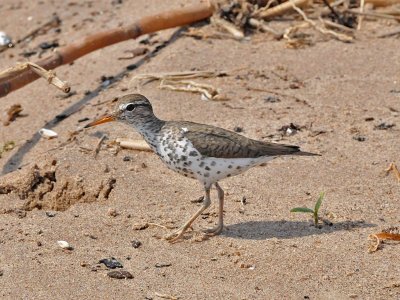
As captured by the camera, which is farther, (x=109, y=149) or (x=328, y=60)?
(x=328, y=60)

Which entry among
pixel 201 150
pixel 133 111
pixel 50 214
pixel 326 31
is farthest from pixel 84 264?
pixel 326 31

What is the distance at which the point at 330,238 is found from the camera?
5883mm

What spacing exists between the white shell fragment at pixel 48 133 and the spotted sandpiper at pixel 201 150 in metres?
1.74

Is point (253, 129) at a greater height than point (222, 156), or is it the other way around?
point (222, 156)

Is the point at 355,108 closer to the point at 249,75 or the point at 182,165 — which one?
the point at 249,75

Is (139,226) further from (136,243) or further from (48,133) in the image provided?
(48,133)

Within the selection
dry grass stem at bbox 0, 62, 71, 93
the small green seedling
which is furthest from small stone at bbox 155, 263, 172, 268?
dry grass stem at bbox 0, 62, 71, 93

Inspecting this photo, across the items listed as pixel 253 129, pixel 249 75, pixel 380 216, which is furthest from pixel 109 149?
pixel 380 216

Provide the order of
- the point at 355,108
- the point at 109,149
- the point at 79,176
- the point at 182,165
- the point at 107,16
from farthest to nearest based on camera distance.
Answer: the point at 107,16
the point at 355,108
the point at 109,149
the point at 79,176
the point at 182,165

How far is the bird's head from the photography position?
6.15 m

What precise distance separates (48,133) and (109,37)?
1356mm

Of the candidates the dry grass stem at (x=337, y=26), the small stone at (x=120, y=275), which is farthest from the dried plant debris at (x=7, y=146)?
the dry grass stem at (x=337, y=26)

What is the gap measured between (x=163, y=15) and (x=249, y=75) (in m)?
1.23

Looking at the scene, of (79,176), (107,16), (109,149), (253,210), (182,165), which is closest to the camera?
(182,165)
